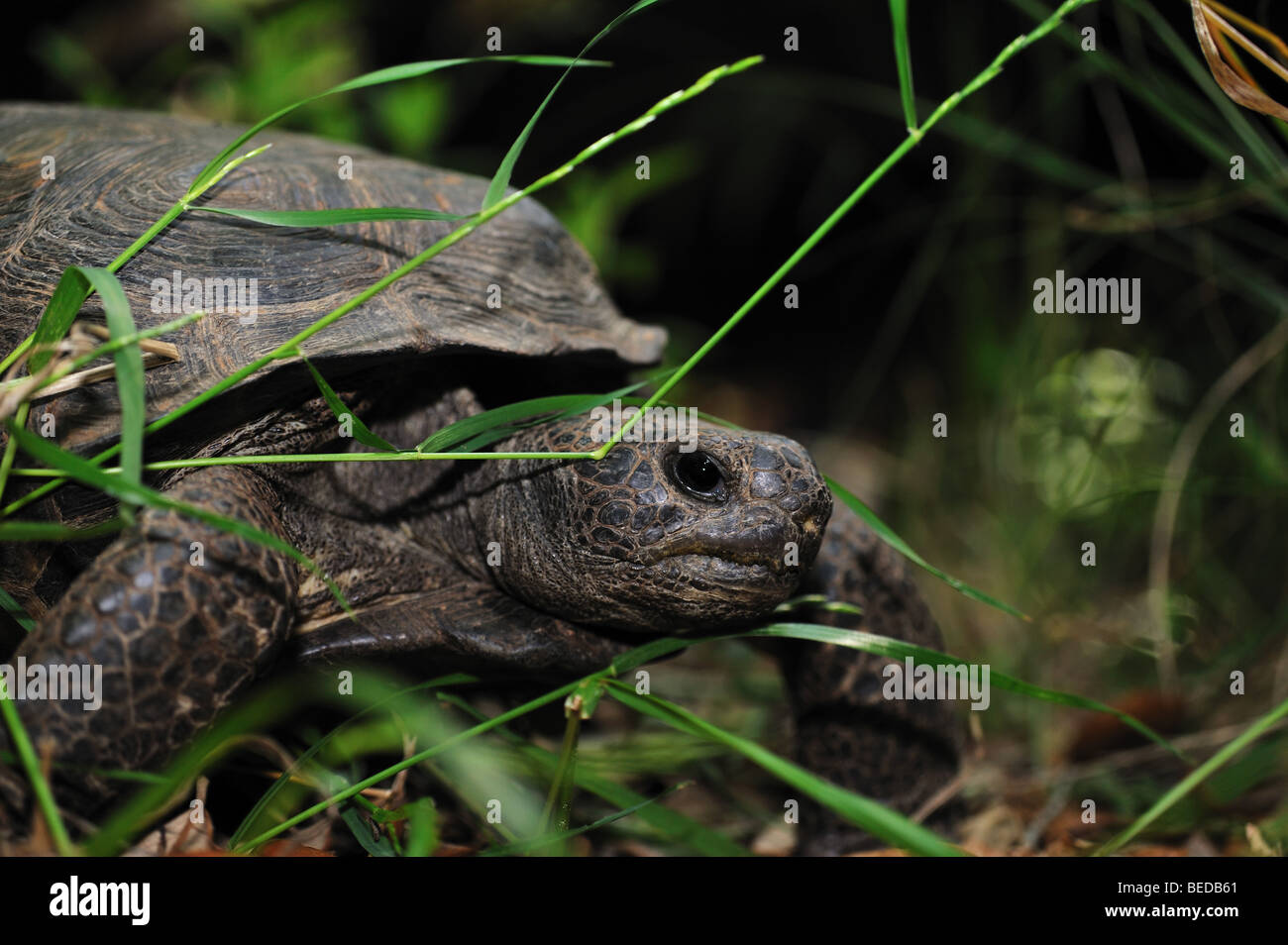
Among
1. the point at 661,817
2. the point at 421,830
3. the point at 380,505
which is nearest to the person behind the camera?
the point at 421,830

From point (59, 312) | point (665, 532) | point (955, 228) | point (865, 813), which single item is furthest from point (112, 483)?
point (955, 228)

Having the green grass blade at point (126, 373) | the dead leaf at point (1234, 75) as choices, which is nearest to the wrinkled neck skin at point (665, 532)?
the green grass blade at point (126, 373)

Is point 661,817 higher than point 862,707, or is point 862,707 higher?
point 862,707

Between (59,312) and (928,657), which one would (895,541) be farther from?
(59,312)

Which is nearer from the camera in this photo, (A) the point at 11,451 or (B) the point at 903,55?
(A) the point at 11,451

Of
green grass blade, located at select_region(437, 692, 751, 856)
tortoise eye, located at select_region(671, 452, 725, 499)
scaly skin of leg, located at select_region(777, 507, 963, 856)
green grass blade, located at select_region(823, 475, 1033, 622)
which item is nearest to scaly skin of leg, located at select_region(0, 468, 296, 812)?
A: green grass blade, located at select_region(437, 692, 751, 856)

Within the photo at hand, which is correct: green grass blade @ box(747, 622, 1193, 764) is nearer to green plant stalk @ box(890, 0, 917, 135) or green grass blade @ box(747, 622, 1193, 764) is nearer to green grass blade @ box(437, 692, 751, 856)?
green grass blade @ box(437, 692, 751, 856)

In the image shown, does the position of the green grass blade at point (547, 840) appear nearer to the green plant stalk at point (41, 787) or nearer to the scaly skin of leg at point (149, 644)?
the scaly skin of leg at point (149, 644)
